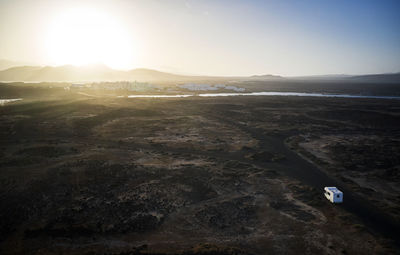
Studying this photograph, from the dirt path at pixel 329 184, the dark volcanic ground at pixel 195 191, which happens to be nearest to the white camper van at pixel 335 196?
the dirt path at pixel 329 184

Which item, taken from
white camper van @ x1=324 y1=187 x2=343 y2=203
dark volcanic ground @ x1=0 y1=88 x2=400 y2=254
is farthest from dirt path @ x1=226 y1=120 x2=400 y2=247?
white camper van @ x1=324 y1=187 x2=343 y2=203

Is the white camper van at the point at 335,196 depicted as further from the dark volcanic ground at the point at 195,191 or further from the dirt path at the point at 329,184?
the dark volcanic ground at the point at 195,191

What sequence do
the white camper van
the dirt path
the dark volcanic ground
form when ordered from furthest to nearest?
the white camper van
the dirt path
the dark volcanic ground

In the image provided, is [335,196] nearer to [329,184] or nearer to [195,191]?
[329,184]

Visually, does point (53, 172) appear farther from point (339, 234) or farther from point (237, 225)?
point (339, 234)

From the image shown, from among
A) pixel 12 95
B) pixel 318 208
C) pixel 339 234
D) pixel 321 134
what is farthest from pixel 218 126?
pixel 12 95

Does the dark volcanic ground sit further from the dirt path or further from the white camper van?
the white camper van

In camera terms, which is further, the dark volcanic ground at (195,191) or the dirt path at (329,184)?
the dirt path at (329,184)

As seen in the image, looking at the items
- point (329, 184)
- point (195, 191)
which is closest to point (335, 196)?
point (329, 184)
